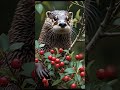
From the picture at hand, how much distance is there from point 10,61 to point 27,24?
7.8 inches

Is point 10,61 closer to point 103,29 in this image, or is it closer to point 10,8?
point 10,8

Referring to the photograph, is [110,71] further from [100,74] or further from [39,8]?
[39,8]

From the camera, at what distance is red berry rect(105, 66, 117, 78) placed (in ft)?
6.12

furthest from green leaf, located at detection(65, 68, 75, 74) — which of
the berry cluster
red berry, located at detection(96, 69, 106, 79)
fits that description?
red berry, located at detection(96, 69, 106, 79)

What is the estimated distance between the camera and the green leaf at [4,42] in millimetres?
1690

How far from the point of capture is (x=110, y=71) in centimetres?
187

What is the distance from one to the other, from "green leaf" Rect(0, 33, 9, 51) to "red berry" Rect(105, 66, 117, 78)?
0.51 metres

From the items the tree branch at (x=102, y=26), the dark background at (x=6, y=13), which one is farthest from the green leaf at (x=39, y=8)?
the tree branch at (x=102, y=26)

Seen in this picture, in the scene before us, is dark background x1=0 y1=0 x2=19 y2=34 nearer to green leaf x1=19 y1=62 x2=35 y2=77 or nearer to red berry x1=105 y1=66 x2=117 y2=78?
green leaf x1=19 y1=62 x2=35 y2=77

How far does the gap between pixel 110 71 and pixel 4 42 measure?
1.76 feet

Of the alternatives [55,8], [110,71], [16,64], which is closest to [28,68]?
[16,64]

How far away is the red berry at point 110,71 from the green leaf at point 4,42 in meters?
0.51

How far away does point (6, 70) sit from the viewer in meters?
1.75

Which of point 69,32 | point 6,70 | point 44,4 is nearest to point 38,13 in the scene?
point 44,4
